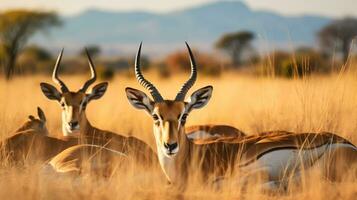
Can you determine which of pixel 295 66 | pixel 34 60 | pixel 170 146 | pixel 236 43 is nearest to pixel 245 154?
pixel 170 146

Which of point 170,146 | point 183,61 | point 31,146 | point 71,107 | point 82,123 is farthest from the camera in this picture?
point 183,61

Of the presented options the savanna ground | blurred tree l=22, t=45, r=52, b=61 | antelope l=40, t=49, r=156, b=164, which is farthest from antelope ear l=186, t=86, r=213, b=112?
blurred tree l=22, t=45, r=52, b=61

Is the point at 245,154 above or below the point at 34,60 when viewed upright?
below

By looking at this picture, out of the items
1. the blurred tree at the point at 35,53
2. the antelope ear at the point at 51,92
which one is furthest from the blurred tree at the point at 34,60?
the antelope ear at the point at 51,92

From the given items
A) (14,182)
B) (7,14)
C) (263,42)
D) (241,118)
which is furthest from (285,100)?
(7,14)

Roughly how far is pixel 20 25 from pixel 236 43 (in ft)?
61.5

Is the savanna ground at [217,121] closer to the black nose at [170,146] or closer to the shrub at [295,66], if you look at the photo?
the shrub at [295,66]

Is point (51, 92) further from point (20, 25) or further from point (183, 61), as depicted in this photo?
point (183, 61)

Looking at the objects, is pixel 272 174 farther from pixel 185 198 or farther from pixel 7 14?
pixel 7 14

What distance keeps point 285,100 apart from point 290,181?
5011 mm

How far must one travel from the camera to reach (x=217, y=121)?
13.6m

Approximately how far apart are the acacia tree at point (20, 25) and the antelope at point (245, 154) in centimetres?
3201

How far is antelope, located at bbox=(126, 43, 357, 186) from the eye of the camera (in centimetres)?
753

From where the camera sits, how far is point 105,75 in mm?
30844
